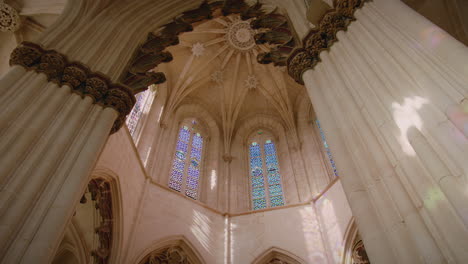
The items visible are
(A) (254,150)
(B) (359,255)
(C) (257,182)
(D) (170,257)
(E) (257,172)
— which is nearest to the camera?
(B) (359,255)

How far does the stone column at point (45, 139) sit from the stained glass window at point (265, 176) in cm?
652

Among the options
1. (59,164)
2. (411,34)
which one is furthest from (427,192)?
(59,164)

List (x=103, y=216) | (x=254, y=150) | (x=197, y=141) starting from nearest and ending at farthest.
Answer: (x=103, y=216), (x=197, y=141), (x=254, y=150)

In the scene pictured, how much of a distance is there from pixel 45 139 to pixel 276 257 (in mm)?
6582

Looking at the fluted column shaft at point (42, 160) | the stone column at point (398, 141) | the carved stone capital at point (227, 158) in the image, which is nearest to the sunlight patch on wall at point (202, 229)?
the carved stone capital at point (227, 158)

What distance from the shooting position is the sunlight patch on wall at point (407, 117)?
2.70 metres

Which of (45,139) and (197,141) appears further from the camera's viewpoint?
(197,141)

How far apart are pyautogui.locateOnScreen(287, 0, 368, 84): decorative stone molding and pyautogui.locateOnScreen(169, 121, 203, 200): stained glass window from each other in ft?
20.2

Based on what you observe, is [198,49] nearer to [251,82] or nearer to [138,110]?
[251,82]

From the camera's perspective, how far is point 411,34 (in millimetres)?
3250

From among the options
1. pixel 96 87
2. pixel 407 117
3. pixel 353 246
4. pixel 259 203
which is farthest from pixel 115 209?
pixel 407 117

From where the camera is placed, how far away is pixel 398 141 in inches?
A: 111

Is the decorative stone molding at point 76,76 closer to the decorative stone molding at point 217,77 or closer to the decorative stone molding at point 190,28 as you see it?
the decorative stone molding at point 190,28

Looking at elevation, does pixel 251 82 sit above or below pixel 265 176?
above
